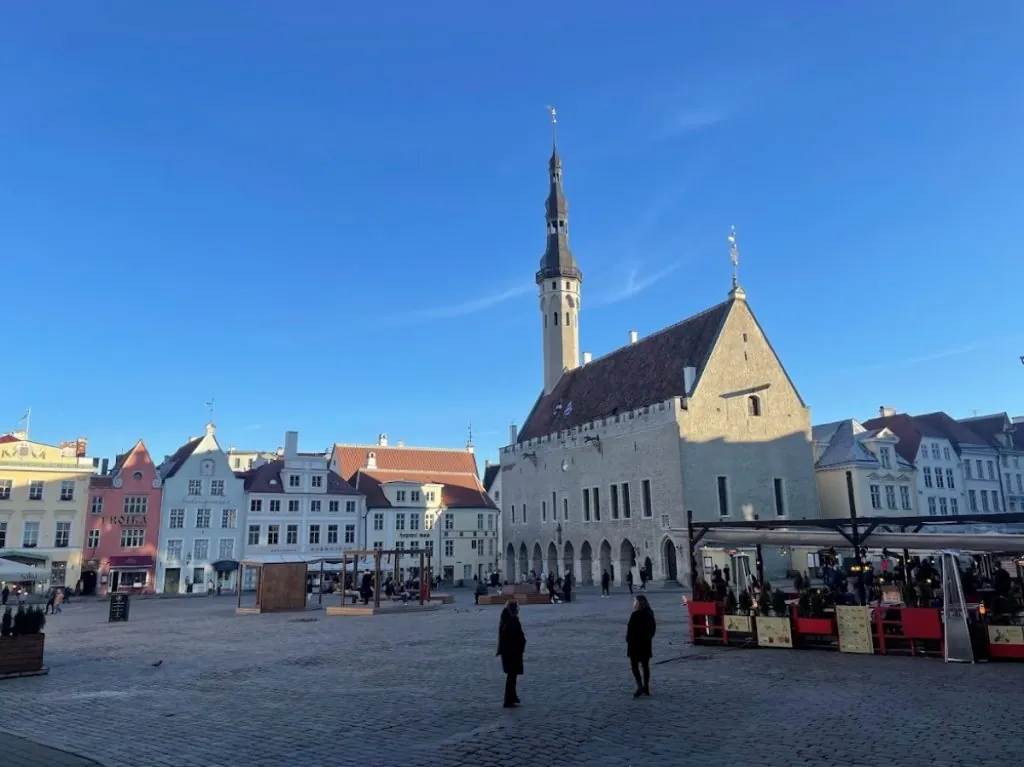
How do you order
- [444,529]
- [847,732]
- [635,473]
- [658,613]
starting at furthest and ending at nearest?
[444,529]
[635,473]
[658,613]
[847,732]

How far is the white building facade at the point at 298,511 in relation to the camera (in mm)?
53312

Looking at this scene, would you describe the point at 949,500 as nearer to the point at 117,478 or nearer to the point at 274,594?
the point at 274,594

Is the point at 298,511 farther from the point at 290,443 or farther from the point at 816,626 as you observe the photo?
the point at 816,626

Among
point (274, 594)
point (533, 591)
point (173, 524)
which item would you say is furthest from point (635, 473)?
point (173, 524)

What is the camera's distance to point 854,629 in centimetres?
1486

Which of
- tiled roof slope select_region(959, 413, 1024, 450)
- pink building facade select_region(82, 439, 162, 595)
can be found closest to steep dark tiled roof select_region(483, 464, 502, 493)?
pink building facade select_region(82, 439, 162, 595)

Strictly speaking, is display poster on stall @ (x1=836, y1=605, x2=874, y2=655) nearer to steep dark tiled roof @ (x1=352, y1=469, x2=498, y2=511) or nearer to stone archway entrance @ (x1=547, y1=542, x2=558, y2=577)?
stone archway entrance @ (x1=547, y1=542, x2=558, y2=577)

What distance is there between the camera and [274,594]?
30938 millimetres

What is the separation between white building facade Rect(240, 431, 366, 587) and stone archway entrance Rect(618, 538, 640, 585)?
64.3 feet

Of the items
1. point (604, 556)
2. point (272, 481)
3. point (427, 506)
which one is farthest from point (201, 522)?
point (604, 556)

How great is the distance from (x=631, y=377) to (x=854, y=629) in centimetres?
3958

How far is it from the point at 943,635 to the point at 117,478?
158 feet

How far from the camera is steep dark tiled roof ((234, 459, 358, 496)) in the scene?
53.8 m

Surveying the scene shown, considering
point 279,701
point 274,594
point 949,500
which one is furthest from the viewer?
point 949,500
